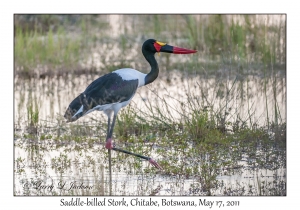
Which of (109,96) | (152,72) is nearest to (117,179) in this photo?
(109,96)

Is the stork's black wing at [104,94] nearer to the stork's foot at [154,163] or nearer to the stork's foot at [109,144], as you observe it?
the stork's foot at [109,144]

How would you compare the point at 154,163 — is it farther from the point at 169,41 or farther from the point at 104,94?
the point at 169,41

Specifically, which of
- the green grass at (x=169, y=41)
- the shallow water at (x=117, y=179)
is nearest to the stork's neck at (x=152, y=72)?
the shallow water at (x=117, y=179)

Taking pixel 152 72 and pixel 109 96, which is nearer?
pixel 109 96

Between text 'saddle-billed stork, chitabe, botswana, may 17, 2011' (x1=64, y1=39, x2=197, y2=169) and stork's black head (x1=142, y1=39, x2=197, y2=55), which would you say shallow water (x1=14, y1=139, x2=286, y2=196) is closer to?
A: text 'saddle-billed stork, chitabe, botswana, may 17, 2011' (x1=64, y1=39, x2=197, y2=169)

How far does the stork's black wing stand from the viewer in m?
6.64

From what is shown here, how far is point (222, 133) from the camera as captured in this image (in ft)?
Result: 23.2

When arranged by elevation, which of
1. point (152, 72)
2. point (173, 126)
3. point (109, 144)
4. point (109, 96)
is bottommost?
point (109, 144)

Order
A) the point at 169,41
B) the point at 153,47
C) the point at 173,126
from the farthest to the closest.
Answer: the point at 169,41 → the point at 153,47 → the point at 173,126

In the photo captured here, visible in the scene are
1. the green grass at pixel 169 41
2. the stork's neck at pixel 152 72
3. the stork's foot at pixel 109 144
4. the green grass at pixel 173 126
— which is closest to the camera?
the green grass at pixel 173 126

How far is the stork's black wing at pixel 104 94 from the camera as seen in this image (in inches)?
262

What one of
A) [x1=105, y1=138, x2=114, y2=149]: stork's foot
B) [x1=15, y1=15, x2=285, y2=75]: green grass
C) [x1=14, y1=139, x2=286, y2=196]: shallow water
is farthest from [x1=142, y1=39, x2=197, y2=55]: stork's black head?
[x1=15, y1=15, x2=285, y2=75]: green grass

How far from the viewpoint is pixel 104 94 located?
6770 mm

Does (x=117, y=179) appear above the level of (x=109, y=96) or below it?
below
